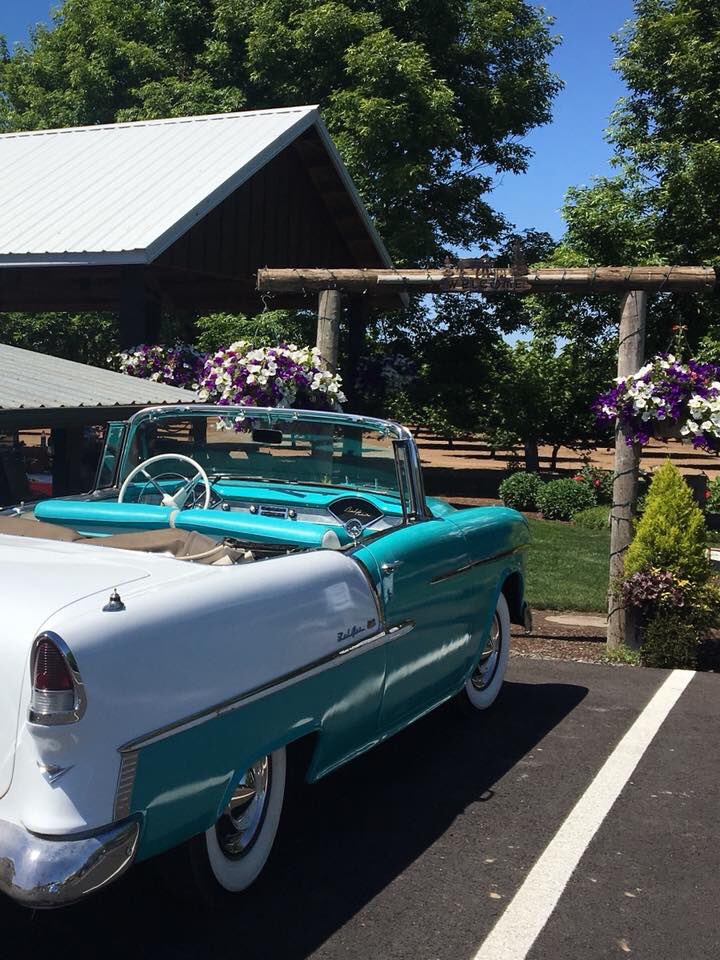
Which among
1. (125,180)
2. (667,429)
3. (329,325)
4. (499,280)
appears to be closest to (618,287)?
(499,280)

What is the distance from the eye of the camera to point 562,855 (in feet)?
13.7

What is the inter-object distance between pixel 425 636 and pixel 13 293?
43.6ft

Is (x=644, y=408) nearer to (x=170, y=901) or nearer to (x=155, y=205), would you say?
(x=170, y=901)

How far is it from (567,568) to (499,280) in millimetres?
5251

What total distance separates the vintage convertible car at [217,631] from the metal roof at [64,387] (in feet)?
10.6

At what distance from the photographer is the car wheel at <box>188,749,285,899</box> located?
350 centimetres

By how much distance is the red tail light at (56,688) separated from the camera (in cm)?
289

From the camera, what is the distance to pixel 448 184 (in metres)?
22.6

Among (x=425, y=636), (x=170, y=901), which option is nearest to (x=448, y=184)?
(x=425, y=636)

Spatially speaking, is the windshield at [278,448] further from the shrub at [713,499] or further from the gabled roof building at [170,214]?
the shrub at [713,499]

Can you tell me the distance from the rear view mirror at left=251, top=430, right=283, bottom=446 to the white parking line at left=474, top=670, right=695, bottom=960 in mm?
2205

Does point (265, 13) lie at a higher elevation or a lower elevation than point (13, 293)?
higher

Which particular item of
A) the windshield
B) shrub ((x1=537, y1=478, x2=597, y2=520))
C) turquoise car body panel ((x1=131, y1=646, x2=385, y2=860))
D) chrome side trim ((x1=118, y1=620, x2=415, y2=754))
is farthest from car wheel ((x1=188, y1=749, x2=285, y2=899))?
shrub ((x1=537, y1=478, x2=597, y2=520))

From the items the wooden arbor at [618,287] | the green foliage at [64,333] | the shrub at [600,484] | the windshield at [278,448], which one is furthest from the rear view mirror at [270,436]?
the green foliage at [64,333]
